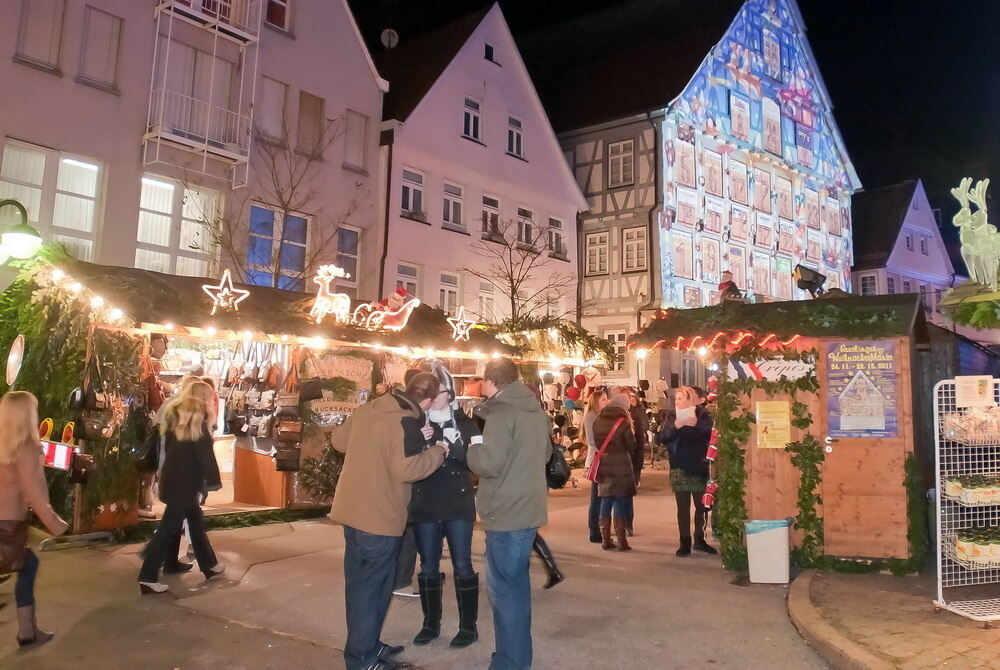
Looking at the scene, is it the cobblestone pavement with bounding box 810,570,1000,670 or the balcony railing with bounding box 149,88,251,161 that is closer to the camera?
the cobblestone pavement with bounding box 810,570,1000,670

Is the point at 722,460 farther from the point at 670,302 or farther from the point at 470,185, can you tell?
the point at 670,302

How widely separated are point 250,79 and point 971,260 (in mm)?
14008

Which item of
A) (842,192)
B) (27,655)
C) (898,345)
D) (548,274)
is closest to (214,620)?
(27,655)

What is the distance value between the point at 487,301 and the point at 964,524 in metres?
15.3

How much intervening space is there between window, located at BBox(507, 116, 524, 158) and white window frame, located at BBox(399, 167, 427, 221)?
4012 mm

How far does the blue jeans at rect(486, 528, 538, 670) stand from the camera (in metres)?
4.52

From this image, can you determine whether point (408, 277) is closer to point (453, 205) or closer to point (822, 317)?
point (453, 205)

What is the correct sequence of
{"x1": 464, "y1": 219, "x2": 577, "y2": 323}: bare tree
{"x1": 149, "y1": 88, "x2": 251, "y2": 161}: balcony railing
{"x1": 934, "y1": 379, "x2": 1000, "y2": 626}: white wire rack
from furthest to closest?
1. {"x1": 464, "y1": 219, "x2": 577, "y2": 323}: bare tree
2. {"x1": 149, "y1": 88, "x2": 251, "y2": 161}: balcony railing
3. {"x1": 934, "y1": 379, "x2": 1000, "y2": 626}: white wire rack

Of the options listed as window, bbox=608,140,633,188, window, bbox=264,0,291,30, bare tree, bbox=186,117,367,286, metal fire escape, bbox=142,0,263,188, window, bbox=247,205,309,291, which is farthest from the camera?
window, bbox=608,140,633,188

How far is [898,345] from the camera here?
722cm

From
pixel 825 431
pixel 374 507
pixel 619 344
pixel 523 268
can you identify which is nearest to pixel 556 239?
pixel 523 268

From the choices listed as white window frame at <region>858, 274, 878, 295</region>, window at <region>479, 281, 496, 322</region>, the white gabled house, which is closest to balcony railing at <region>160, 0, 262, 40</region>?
the white gabled house

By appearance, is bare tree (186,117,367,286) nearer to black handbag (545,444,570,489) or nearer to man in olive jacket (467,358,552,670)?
black handbag (545,444,570,489)

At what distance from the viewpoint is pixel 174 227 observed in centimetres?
1470
